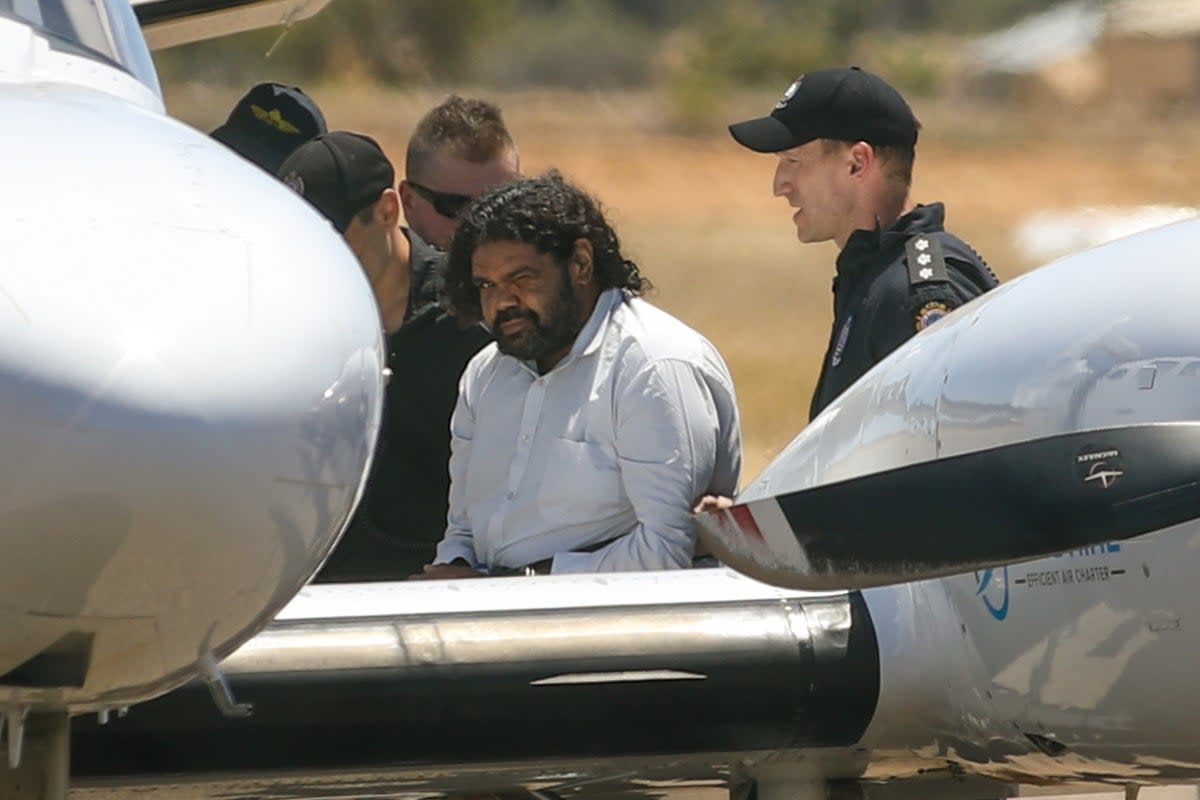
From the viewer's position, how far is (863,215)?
5473mm

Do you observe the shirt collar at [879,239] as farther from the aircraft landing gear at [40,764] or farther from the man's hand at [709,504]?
the aircraft landing gear at [40,764]

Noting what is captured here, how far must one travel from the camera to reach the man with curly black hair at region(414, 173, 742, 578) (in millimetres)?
5023

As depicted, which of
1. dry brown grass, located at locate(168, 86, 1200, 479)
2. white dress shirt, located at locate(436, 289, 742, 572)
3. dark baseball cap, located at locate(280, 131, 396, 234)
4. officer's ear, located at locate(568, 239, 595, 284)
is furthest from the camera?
dry brown grass, located at locate(168, 86, 1200, 479)

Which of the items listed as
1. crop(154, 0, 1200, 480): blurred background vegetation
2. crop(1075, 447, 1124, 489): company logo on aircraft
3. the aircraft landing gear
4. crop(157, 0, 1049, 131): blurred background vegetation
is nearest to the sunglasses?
crop(1075, 447, 1124, 489): company logo on aircraft

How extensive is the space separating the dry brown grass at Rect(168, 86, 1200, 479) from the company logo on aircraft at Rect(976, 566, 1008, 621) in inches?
570

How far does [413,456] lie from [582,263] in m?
1.06

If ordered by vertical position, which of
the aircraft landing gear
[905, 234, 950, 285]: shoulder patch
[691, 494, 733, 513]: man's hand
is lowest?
the aircraft landing gear

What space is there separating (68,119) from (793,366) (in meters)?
20.4

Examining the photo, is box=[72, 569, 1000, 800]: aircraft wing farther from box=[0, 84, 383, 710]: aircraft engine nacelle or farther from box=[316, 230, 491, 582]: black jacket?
box=[316, 230, 491, 582]: black jacket

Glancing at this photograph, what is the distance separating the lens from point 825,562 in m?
4.15

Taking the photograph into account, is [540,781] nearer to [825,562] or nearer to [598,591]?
[598,591]

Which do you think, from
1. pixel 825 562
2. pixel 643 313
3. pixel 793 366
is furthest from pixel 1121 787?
pixel 793 366

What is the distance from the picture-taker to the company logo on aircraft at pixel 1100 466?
388 centimetres

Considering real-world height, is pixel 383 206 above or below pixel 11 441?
above
